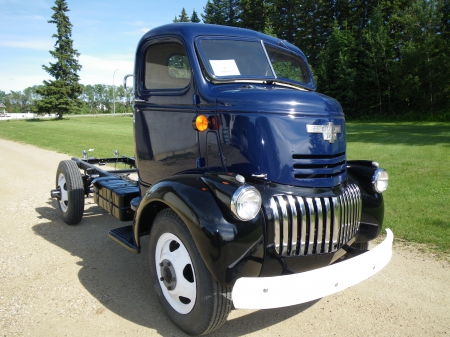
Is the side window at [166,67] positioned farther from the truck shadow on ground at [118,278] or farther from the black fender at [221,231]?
the truck shadow on ground at [118,278]

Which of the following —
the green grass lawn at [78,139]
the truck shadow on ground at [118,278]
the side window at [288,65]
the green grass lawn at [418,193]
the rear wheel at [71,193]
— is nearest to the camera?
the truck shadow on ground at [118,278]

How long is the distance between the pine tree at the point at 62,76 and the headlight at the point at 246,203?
5314cm

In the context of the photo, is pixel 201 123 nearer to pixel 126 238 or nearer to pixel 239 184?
pixel 239 184

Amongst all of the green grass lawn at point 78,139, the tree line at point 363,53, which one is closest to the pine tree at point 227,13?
the tree line at point 363,53

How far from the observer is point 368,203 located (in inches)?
145

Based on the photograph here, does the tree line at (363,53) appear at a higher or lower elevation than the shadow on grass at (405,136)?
higher

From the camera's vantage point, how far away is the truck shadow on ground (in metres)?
3.20

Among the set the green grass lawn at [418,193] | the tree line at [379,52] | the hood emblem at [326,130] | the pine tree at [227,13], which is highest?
the pine tree at [227,13]

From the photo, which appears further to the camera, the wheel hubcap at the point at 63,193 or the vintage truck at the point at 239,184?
the wheel hubcap at the point at 63,193

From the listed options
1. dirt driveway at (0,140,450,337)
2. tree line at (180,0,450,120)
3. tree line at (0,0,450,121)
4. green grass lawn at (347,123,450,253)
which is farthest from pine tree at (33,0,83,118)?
dirt driveway at (0,140,450,337)

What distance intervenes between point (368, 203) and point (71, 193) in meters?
3.82

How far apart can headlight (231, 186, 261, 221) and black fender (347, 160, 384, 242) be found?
4.55ft

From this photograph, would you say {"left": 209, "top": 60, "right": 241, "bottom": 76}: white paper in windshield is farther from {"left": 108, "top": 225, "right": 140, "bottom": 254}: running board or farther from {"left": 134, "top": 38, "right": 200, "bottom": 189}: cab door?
{"left": 108, "top": 225, "right": 140, "bottom": 254}: running board

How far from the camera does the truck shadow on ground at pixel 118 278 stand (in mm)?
3199
